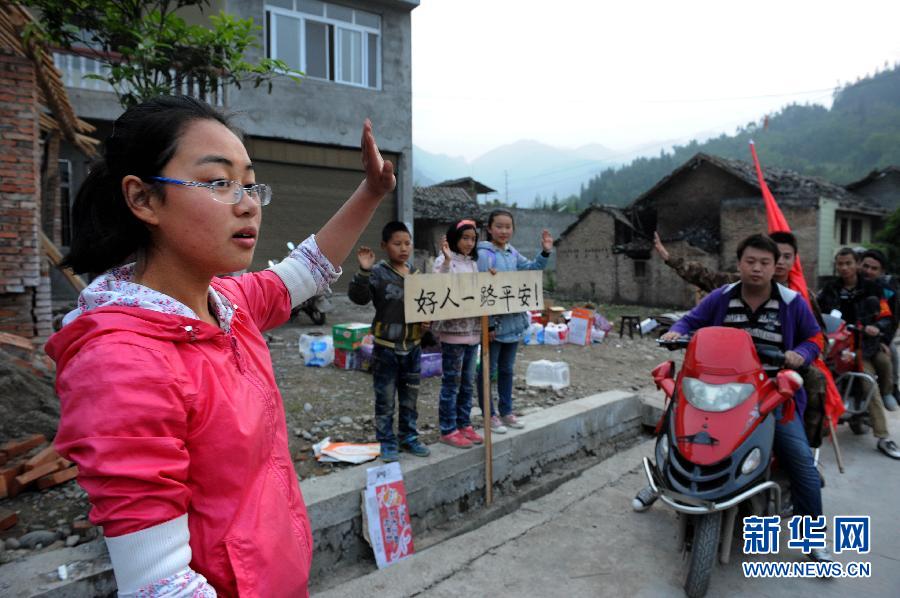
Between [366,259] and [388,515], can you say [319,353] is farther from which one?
[388,515]

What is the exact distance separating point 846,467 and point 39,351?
23.8 feet

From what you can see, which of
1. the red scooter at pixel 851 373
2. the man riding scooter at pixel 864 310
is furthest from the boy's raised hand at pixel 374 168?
the man riding scooter at pixel 864 310

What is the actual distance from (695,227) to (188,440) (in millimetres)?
22766

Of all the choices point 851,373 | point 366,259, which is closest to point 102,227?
point 366,259

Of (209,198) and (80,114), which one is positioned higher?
(80,114)

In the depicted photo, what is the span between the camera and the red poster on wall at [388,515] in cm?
305

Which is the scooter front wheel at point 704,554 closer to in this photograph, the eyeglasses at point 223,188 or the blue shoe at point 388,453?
the blue shoe at point 388,453

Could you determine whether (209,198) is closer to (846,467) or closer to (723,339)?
(723,339)

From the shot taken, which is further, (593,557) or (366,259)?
(366,259)

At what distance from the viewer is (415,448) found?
3668mm

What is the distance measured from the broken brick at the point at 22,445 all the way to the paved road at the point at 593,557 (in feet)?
6.85

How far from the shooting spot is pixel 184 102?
112cm

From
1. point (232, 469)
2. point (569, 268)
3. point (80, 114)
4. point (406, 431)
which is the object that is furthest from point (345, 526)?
point (569, 268)

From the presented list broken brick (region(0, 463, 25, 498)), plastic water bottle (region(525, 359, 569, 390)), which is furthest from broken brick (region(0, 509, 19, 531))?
plastic water bottle (region(525, 359, 569, 390))
